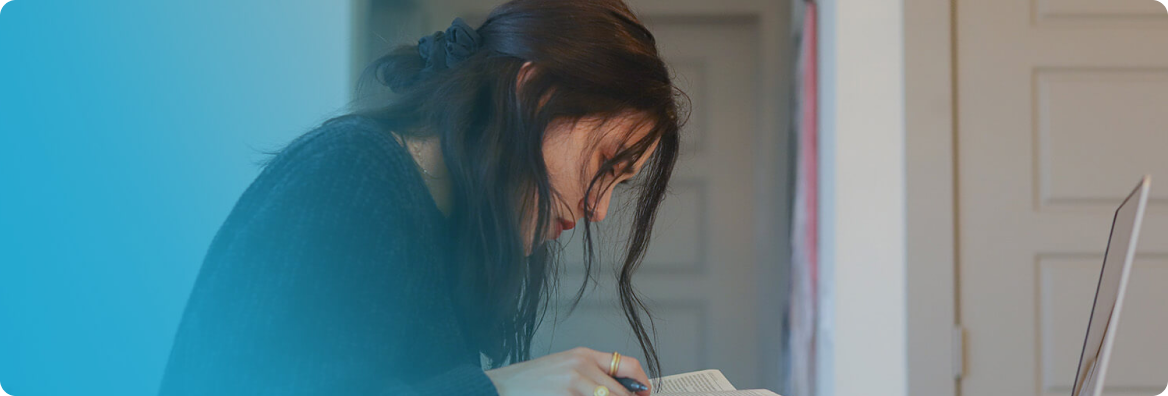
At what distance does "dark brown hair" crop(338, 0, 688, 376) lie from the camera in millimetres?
628

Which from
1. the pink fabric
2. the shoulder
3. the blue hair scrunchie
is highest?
the blue hair scrunchie

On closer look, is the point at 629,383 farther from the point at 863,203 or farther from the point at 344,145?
the point at 863,203

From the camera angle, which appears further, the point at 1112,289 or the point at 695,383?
the point at 695,383

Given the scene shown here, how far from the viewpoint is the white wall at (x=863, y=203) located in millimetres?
1576

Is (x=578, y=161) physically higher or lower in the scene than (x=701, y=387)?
higher

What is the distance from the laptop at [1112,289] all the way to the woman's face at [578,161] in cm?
36

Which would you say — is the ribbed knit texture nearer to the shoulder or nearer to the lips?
the shoulder

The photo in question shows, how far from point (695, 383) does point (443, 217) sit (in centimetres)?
28

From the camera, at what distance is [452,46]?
0.66 meters

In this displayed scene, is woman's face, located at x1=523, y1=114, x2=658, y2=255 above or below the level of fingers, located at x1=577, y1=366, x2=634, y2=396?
above

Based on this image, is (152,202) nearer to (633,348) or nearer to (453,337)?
(453,337)
